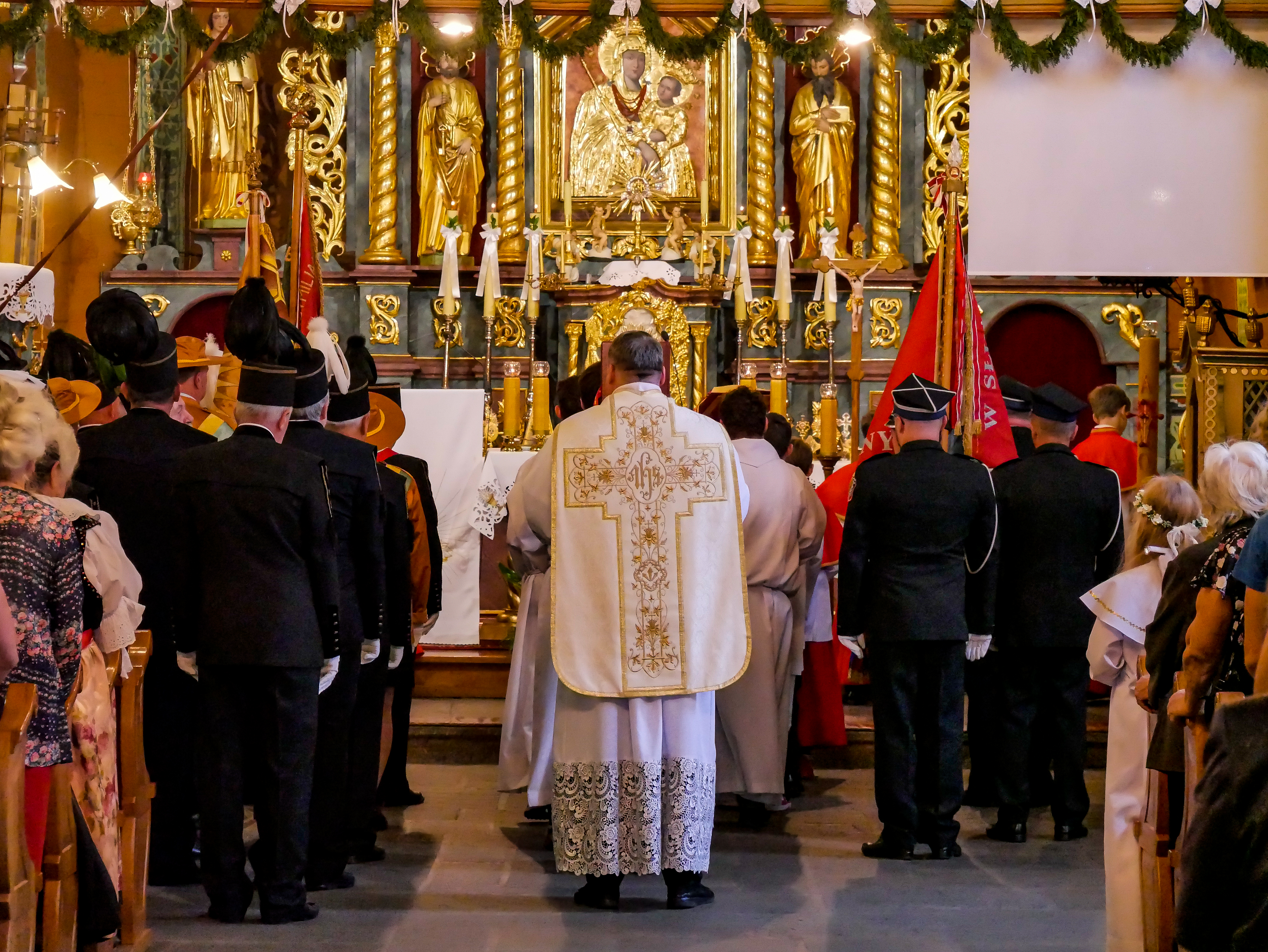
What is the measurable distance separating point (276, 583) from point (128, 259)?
841 cm

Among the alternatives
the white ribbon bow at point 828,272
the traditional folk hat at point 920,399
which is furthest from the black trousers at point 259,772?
the white ribbon bow at point 828,272

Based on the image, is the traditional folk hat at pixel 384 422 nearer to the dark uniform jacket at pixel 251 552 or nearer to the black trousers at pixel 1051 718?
the dark uniform jacket at pixel 251 552

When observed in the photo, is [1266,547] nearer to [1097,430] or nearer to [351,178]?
[1097,430]

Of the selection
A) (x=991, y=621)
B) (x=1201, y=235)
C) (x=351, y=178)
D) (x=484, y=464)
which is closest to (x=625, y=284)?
(x=351, y=178)

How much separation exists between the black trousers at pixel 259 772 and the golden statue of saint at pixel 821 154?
806cm

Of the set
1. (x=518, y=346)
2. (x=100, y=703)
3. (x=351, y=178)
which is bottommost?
(x=100, y=703)

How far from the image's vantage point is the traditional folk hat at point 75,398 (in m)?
5.54

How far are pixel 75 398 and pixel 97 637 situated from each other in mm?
1657

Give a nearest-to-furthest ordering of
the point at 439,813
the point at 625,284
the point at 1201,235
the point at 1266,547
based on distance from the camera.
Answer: the point at 1266,547 < the point at 439,813 < the point at 1201,235 < the point at 625,284

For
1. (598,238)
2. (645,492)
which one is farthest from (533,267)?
(645,492)

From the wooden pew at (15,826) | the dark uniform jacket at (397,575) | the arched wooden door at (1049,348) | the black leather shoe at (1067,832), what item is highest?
the arched wooden door at (1049,348)

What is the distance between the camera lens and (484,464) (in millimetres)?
8391

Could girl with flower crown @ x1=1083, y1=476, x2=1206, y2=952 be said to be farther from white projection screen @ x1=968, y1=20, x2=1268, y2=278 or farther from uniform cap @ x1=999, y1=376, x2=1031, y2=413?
white projection screen @ x1=968, y1=20, x2=1268, y2=278

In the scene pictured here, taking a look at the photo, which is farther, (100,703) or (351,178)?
(351,178)
